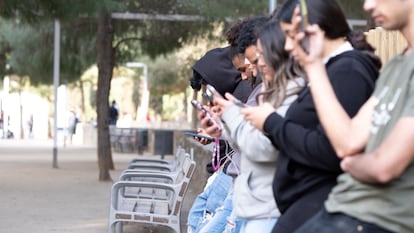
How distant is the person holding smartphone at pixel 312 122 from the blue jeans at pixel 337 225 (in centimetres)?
27

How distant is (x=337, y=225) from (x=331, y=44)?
0.84m

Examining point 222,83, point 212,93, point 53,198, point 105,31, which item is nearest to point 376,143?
point 212,93

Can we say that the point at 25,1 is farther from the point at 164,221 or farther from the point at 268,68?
the point at 268,68

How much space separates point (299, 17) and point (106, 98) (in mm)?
15816

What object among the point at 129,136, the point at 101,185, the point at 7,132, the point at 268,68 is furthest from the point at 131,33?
the point at 7,132

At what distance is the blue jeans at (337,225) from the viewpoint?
8.66ft

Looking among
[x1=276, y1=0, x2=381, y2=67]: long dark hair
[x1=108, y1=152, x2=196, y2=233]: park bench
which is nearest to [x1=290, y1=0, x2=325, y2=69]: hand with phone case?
[x1=276, y1=0, x2=381, y2=67]: long dark hair

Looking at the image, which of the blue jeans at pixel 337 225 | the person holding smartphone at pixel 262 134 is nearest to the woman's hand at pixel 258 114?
the person holding smartphone at pixel 262 134

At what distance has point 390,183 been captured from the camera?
2.56 m

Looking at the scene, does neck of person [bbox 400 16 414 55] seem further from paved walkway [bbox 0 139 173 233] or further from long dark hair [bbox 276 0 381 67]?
paved walkway [bbox 0 139 173 233]

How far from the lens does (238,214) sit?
154 inches

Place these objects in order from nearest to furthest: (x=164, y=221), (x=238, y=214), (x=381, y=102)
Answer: (x=381, y=102) → (x=238, y=214) → (x=164, y=221)

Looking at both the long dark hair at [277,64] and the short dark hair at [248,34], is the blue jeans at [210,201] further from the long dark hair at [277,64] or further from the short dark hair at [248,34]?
the long dark hair at [277,64]

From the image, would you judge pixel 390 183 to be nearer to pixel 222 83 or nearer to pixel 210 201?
pixel 222 83
